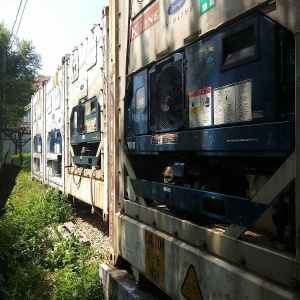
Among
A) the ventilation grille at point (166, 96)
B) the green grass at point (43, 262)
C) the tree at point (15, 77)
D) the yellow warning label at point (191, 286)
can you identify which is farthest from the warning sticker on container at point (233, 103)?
the tree at point (15, 77)

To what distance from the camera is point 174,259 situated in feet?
8.65

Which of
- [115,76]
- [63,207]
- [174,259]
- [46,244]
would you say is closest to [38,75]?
[63,207]

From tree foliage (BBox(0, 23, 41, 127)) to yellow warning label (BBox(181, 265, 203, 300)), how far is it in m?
24.2

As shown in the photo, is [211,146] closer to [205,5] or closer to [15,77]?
[205,5]

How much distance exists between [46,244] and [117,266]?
2.73 m

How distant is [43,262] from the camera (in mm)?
5758

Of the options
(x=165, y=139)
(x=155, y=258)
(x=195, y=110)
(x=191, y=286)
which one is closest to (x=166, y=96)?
(x=165, y=139)

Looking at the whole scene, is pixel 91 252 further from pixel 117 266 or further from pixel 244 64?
pixel 244 64

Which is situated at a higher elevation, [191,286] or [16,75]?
[16,75]

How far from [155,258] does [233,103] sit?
147cm

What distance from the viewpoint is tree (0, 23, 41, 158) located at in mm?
24844

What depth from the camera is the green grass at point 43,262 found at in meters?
4.37

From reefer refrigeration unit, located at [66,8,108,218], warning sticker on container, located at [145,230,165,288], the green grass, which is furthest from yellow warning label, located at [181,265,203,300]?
reefer refrigeration unit, located at [66,8,108,218]

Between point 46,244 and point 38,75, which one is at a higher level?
point 38,75
